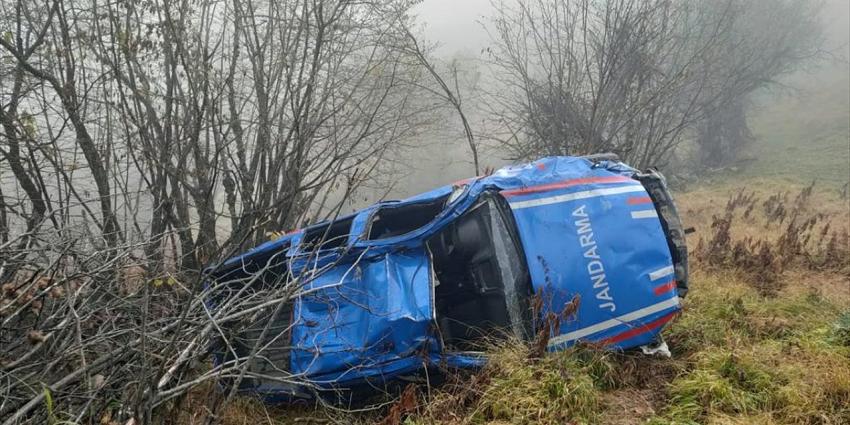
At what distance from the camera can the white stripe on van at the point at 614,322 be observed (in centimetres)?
337

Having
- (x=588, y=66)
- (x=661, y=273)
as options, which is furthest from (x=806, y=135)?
(x=661, y=273)

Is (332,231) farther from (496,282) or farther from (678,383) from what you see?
(678,383)

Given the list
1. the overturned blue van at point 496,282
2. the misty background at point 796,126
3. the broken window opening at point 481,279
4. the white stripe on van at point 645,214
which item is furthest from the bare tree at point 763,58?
the broken window opening at point 481,279

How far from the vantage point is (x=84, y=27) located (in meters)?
4.89

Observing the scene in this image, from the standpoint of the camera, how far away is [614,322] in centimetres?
345

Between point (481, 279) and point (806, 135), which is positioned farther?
point (806, 135)

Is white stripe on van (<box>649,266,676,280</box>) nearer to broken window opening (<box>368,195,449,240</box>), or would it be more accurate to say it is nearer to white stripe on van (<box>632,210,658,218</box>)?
white stripe on van (<box>632,210,658,218</box>)

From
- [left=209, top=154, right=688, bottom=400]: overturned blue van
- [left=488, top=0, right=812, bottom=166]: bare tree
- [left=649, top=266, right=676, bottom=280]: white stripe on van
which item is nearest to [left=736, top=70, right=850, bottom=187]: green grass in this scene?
[left=488, top=0, right=812, bottom=166]: bare tree

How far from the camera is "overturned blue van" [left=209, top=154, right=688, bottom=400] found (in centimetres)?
321

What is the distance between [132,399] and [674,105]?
10.4 m

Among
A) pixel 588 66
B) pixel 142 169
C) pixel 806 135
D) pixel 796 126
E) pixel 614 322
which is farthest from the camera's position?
pixel 796 126

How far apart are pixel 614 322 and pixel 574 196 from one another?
881 mm

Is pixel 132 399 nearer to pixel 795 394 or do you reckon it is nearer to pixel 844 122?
pixel 795 394

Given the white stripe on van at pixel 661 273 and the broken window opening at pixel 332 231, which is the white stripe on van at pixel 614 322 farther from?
the broken window opening at pixel 332 231
